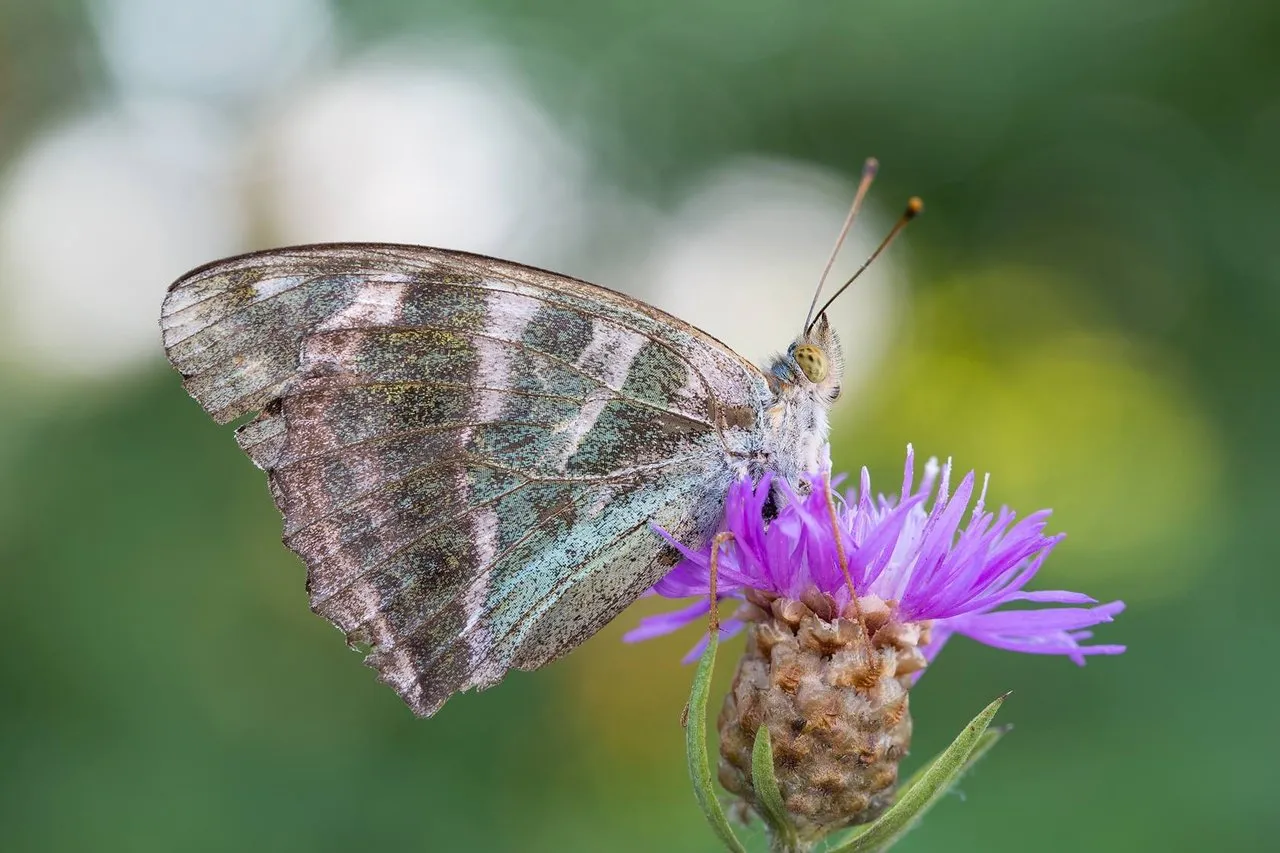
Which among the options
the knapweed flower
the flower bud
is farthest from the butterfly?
the flower bud

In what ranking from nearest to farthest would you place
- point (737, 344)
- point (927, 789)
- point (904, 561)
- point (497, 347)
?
1. point (927, 789)
2. point (904, 561)
3. point (497, 347)
4. point (737, 344)

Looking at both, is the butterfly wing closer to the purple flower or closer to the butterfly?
the butterfly

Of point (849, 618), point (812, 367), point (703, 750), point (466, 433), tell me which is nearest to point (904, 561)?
point (849, 618)

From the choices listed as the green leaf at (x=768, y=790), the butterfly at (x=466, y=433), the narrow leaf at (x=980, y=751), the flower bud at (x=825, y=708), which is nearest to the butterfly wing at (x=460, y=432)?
the butterfly at (x=466, y=433)

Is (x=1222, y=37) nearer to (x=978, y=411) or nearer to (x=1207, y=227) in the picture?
(x=1207, y=227)

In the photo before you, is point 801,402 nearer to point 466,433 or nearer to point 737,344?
point 466,433

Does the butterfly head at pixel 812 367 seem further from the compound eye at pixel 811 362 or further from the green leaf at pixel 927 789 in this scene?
the green leaf at pixel 927 789

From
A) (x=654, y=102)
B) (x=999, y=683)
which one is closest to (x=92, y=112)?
(x=654, y=102)
